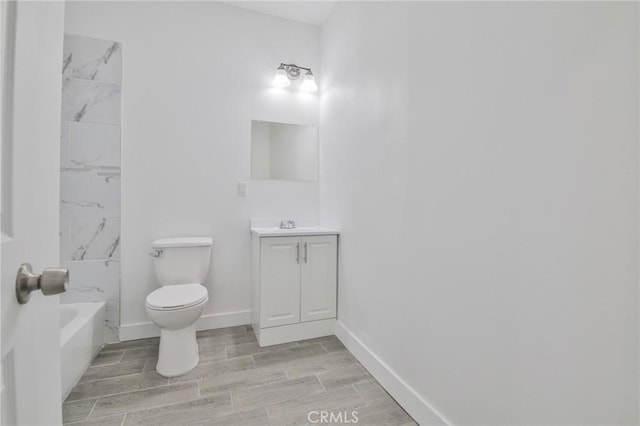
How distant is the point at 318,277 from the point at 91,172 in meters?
1.82

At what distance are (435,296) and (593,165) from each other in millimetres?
770

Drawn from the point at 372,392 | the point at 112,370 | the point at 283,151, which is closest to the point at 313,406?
the point at 372,392

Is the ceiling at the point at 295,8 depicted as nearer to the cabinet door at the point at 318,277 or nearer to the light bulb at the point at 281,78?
the light bulb at the point at 281,78

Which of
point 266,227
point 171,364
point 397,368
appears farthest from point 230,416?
point 266,227

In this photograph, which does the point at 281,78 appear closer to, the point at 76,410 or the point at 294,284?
the point at 294,284

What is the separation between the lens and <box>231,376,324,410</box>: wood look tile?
1.52 metres

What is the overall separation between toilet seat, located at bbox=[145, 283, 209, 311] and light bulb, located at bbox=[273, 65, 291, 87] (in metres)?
1.78

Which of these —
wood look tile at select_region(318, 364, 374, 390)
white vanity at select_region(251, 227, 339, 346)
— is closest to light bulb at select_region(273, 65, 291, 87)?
white vanity at select_region(251, 227, 339, 346)

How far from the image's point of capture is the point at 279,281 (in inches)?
84.8

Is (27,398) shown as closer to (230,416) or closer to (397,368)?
(230,416)

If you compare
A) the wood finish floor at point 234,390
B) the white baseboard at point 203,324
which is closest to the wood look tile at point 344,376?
the wood finish floor at point 234,390

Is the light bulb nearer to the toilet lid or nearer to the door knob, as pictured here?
the toilet lid

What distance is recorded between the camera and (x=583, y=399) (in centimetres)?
81

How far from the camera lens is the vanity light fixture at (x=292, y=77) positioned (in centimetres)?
248
